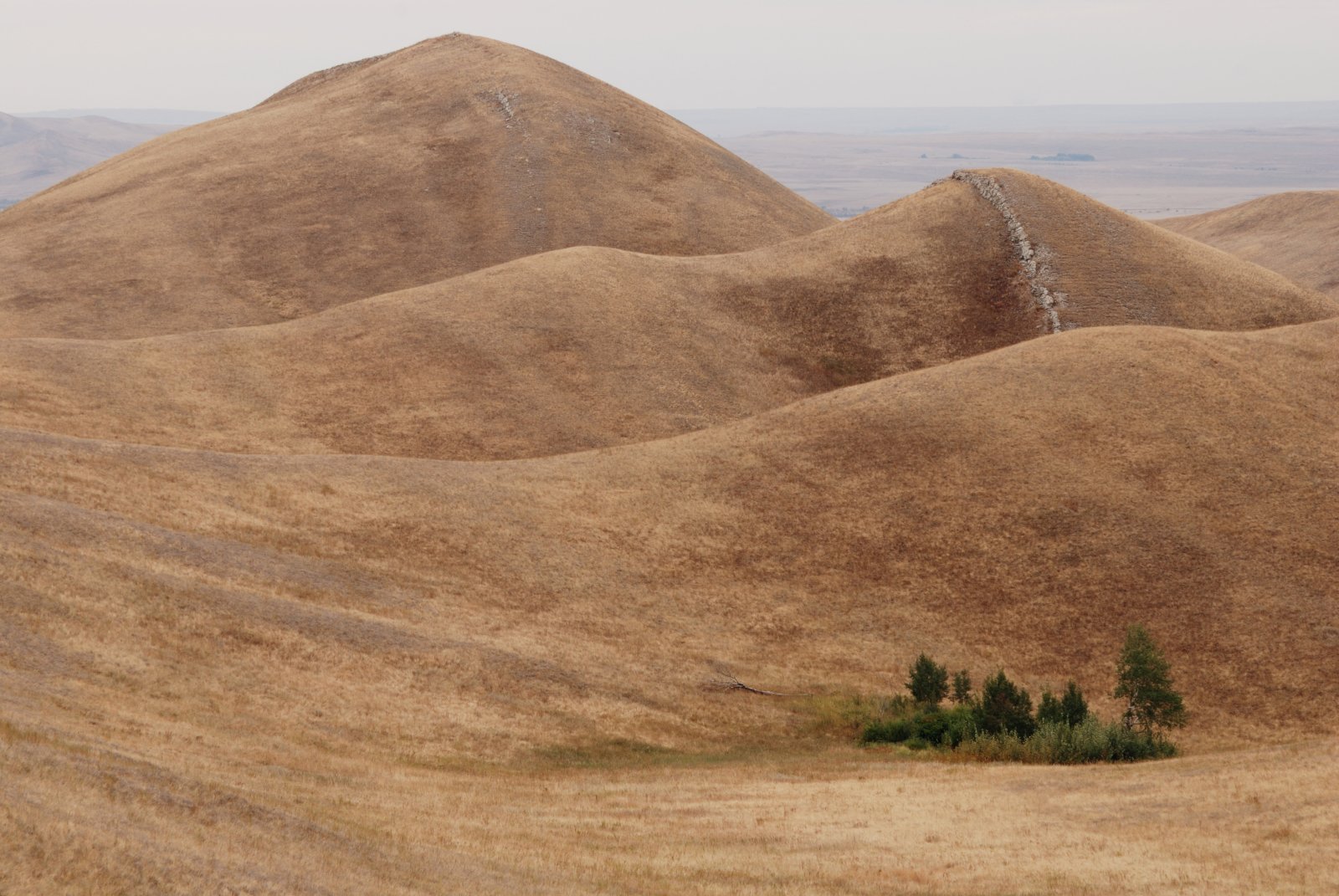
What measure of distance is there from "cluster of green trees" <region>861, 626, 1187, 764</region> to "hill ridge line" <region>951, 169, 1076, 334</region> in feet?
134

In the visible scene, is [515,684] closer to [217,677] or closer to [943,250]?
[217,677]

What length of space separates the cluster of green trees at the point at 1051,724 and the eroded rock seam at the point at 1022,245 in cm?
3921

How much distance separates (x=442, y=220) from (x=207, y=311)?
20452 mm

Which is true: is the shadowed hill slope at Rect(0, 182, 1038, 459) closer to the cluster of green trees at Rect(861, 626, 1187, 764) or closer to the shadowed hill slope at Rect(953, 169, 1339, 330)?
the shadowed hill slope at Rect(953, 169, 1339, 330)

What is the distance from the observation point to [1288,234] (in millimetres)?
146750

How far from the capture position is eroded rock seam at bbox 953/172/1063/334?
74.5m

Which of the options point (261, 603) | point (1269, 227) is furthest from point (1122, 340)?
point (1269, 227)

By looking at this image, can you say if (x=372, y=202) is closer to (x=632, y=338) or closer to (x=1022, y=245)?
(x=632, y=338)

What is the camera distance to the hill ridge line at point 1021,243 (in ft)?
244

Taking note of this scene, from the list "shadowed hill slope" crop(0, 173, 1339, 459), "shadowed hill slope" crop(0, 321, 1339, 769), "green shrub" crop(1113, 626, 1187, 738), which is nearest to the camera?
"shadowed hill slope" crop(0, 321, 1339, 769)

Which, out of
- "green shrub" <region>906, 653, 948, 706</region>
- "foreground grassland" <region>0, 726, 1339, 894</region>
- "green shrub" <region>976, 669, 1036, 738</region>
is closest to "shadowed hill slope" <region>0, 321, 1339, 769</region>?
"green shrub" <region>906, 653, 948, 706</region>

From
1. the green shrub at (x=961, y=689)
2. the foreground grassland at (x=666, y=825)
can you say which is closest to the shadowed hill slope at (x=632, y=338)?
the green shrub at (x=961, y=689)

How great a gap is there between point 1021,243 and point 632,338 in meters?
27.2

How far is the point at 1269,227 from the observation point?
497 ft
